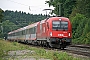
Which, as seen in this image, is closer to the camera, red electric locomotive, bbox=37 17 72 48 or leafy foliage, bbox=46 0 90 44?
red electric locomotive, bbox=37 17 72 48

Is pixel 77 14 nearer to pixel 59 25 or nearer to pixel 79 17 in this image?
pixel 79 17

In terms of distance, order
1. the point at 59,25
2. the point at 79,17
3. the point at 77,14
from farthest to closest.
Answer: the point at 77,14
the point at 79,17
the point at 59,25

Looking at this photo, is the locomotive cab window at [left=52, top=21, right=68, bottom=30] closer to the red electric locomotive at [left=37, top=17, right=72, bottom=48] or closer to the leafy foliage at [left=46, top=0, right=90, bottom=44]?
the red electric locomotive at [left=37, top=17, right=72, bottom=48]

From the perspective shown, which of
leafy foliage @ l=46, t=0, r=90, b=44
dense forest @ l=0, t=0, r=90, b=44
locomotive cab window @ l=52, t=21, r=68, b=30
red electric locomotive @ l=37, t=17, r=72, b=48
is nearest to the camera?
red electric locomotive @ l=37, t=17, r=72, b=48

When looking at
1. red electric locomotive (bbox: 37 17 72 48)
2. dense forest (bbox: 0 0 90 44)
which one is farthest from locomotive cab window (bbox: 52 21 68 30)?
dense forest (bbox: 0 0 90 44)

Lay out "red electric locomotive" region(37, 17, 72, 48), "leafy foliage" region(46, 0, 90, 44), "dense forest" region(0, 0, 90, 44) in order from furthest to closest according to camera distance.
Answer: "dense forest" region(0, 0, 90, 44)
"leafy foliage" region(46, 0, 90, 44)
"red electric locomotive" region(37, 17, 72, 48)

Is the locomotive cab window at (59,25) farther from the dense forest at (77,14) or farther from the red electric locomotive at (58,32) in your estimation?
the dense forest at (77,14)

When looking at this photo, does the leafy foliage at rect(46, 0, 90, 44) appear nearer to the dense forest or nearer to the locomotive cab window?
the dense forest

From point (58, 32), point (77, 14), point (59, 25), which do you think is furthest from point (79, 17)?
point (58, 32)

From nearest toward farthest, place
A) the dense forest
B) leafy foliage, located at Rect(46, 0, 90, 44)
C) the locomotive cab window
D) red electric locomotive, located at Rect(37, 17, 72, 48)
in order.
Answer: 1. red electric locomotive, located at Rect(37, 17, 72, 48)
2. the locomotive cab window
3. leafy foliage, located at Rect(46, 0, 90, 44)
4. the dense forest

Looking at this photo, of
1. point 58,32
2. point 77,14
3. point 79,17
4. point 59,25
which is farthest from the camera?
point 77,14

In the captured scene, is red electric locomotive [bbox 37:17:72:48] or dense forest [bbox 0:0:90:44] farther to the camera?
dense forest [bbox 0:0:90:44]

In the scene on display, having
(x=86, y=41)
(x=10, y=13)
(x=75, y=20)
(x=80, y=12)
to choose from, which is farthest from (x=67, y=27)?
(x=10, y=13)

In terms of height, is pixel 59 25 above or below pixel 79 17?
above
